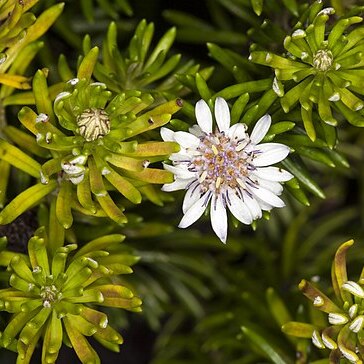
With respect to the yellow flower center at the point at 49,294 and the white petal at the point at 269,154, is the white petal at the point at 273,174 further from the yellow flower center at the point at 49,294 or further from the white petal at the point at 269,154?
the yellow flower center at the point at 49,294

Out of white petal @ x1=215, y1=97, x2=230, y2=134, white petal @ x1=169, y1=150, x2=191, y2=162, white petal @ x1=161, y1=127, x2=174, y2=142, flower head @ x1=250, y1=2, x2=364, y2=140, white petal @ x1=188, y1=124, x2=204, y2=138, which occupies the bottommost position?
white petal @ x1=169, y1=150, x2=191, y2=162

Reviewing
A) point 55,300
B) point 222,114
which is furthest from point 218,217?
point 55,300

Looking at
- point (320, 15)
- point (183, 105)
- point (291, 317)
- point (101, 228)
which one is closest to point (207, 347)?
point (291, 317)

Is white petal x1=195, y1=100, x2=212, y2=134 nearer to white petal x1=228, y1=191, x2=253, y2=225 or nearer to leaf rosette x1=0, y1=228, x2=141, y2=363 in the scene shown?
white petal x1=228, y1=191, x2=253, y2=225

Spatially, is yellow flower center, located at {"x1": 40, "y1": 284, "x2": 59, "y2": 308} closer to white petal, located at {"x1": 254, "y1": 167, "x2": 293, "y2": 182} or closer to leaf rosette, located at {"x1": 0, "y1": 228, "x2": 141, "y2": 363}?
leaf rosette, located at {"x1": 0, "y1": 228, "x2": 141, "y2": 363}

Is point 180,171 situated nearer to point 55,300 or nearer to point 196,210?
point 196,210

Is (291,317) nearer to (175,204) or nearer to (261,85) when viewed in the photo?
(175,204)

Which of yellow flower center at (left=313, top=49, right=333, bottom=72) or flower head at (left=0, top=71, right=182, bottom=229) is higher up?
yellow flower center at (left=313, top=49, right=333, bottom=72)

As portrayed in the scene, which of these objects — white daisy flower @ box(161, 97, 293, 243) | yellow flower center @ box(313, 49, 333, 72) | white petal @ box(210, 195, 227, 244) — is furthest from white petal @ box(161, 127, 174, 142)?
yellow flower center @ box(313, 49, 333, 72)
